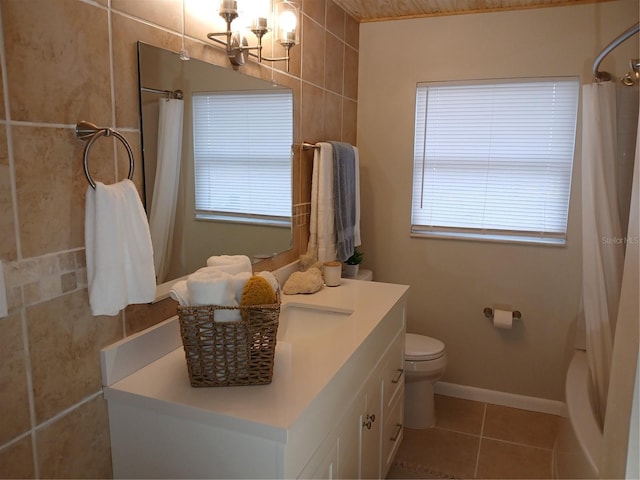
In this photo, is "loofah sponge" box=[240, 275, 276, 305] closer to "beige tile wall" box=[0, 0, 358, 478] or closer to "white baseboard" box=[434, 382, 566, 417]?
"beige tile wall" box=[0, 0, 358, 478]

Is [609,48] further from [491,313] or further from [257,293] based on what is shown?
[257,293]

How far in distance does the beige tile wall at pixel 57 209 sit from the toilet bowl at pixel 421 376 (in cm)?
159

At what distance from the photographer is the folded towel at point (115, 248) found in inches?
44.5

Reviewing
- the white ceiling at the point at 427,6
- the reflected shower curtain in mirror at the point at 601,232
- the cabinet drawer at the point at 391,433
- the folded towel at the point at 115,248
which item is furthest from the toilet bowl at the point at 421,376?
the white ceiling at the point at 427,6

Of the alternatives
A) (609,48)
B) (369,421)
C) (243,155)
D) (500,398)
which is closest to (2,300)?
(243,155)

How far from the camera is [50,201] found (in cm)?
110

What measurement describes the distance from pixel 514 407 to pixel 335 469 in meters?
1.88

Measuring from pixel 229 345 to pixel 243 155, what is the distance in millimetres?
901

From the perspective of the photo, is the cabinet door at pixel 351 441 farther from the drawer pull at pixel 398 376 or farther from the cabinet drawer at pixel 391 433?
the drawer pull at pixel 398 376

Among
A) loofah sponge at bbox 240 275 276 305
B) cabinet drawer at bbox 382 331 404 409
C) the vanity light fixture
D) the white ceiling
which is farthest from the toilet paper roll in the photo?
loofah sponge at bbox 240 275 276 305

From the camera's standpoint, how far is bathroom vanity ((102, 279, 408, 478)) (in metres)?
1.15

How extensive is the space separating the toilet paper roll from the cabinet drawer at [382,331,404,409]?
851 millimetres

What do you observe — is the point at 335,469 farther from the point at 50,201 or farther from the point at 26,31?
the point at 26,31

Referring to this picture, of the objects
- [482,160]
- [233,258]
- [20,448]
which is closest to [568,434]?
[482,160]
